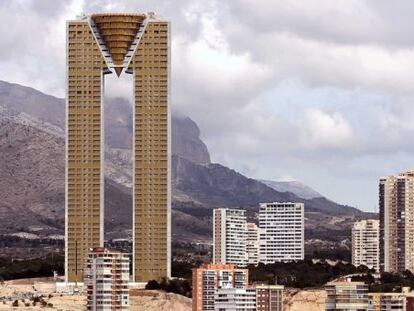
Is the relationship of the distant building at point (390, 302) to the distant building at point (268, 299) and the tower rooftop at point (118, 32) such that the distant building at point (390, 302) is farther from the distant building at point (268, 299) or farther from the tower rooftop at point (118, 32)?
the tower rooftop at point (118, 32)

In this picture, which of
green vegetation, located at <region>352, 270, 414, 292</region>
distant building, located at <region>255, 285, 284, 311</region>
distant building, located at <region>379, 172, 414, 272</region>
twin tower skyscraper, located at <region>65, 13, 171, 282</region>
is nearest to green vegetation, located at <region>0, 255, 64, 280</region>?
twin tower skyscraper, located at <region>65, 13, 171, 282</region>

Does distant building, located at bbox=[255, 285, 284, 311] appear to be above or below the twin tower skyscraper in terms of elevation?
below

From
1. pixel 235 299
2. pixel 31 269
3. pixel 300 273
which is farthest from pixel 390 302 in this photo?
pixel 31 269

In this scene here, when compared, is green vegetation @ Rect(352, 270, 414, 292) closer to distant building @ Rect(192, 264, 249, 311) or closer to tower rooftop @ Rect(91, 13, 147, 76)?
distant building @ Rect(192, 264, 249, 311)

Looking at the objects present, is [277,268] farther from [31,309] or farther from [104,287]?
[104,287]

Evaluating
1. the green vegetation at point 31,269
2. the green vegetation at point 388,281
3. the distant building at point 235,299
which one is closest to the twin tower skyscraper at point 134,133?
the green vegetation at point 31,269
